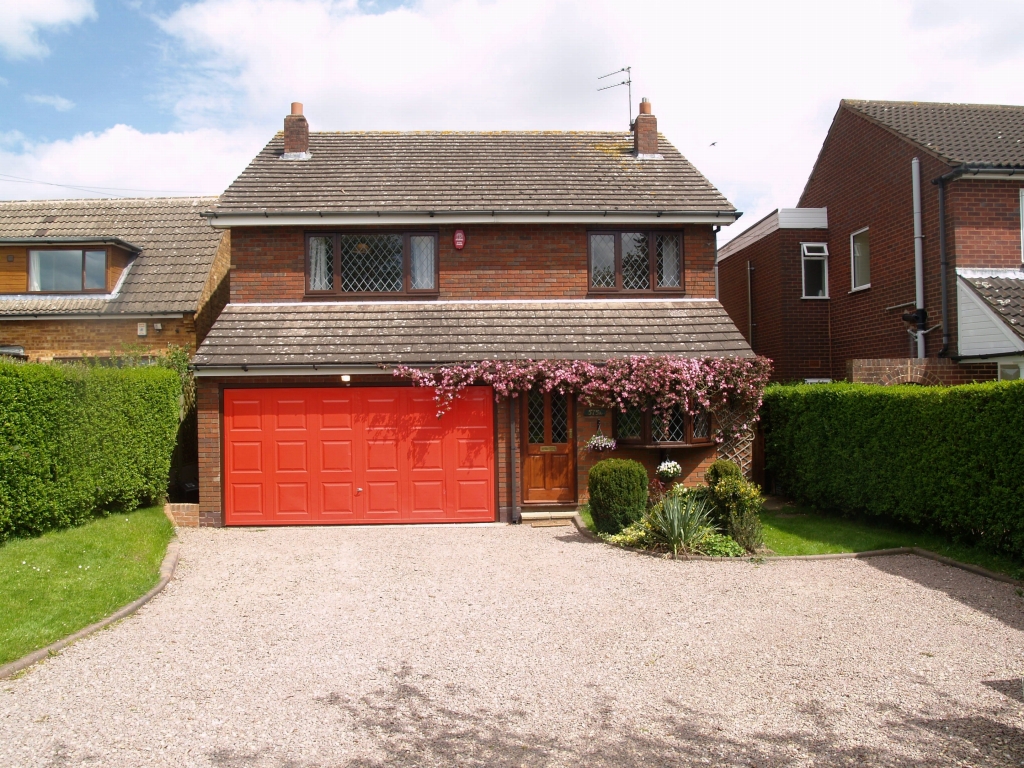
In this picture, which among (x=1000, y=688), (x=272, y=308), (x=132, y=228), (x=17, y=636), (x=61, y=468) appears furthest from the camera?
(x=132, y=228)

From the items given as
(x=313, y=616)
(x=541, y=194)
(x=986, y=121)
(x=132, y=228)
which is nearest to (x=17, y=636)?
(x=313, y=616)

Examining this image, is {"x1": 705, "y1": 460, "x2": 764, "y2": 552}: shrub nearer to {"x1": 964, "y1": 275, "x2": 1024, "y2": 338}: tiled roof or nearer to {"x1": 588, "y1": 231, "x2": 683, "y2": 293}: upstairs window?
{"x1": 588, "y1": 231, "x2": 683, "y2": 293}: upstairs window

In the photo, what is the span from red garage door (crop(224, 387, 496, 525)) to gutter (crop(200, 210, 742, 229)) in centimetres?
308

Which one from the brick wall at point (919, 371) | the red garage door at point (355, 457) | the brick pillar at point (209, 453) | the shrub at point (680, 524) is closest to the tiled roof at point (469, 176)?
the brick pillar at point (209, 453)

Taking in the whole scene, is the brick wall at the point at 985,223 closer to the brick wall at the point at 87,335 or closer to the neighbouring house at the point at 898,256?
the neighbouring house at the point at 898,256

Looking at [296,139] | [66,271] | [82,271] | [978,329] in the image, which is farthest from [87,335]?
[978,329]

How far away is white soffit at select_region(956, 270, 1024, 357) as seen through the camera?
1170cm

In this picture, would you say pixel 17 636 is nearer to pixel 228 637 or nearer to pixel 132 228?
pixel 228 637

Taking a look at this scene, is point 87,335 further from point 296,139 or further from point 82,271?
point 296,139

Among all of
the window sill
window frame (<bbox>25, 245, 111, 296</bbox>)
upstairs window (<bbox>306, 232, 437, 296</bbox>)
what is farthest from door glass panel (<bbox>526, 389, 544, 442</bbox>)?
window frame (<bbox>25, 245, 111, 296</bbox>)

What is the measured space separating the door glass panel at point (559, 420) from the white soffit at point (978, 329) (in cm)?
693

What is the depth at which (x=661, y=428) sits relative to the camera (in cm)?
1227

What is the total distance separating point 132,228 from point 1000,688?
60.2 ft

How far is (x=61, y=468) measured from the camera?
966 cm
